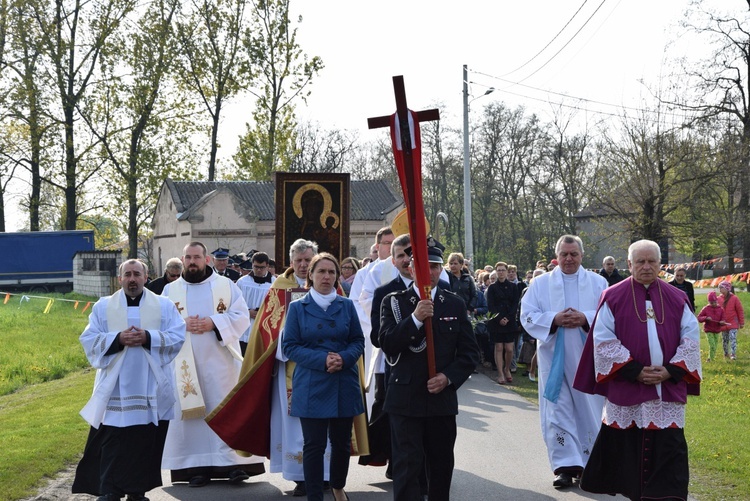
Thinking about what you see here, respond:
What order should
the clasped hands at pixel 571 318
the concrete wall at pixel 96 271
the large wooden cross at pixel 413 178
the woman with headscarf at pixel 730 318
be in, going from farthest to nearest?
the concrete wall at pixel 96 271, the woman with headscarf at pixel 730 318, the clasped hands at pixel 571 318, the large wooden cross at pixel 413 178

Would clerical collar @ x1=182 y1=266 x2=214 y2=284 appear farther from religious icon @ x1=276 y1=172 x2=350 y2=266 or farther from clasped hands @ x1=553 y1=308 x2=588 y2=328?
religious icon @ x1=276 y1=172 x2=350 y2=266

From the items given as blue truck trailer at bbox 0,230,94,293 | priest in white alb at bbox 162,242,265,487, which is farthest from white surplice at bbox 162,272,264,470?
blue truck trailer at bbox 0,230,94,293

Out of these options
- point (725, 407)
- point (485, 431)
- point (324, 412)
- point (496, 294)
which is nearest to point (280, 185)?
point (496, 294)

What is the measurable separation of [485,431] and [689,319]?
448 centimetres

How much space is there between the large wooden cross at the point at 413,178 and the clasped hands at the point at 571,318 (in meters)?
2.48

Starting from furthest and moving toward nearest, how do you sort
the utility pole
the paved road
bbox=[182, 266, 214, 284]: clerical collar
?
the utility pole
bbox=[182, 266, 214, 284]: clerical collar
the paved road

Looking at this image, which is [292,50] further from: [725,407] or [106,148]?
[725,407]

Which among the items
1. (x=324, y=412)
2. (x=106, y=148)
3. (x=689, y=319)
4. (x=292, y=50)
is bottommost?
(x=324, y=412)

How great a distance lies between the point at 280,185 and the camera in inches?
572

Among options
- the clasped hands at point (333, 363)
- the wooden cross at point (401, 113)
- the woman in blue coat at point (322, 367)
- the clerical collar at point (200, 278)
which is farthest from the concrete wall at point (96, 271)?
the wooden cross at point (401, 113)

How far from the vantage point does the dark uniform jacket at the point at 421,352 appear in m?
6.18

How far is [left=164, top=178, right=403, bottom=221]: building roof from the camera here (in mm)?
54531

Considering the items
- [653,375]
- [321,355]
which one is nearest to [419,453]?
[321,355]

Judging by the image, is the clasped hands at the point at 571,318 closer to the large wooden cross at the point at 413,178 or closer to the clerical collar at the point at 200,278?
the large wooden cross at the point at 413,178
